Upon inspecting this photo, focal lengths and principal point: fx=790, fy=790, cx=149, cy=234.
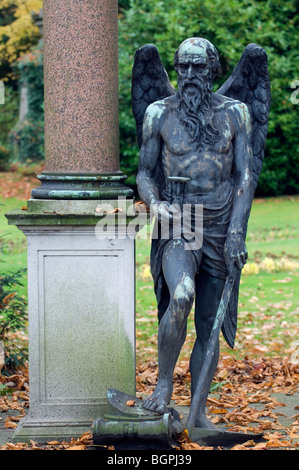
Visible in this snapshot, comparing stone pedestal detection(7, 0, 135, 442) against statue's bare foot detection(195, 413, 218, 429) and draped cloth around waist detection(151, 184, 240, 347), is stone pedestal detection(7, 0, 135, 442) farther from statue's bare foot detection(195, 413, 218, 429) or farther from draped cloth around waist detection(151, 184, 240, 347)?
statue's bare foot detection(195, 413, 218, 429)

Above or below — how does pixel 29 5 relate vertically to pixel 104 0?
above

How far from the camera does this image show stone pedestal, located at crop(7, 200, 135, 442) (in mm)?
4992

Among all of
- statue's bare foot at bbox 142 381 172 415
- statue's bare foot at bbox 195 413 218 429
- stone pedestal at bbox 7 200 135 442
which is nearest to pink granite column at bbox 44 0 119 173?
stone pedestal at bbox 7 200 135 442

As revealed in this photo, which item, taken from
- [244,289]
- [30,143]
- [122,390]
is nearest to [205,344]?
[122,390]

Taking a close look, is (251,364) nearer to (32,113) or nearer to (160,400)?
(160,400)

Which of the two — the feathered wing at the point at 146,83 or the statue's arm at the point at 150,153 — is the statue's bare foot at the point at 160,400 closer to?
the statue's arm at the point at 150,153

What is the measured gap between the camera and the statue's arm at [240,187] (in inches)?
191

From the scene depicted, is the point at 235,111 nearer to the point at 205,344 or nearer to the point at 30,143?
the point at 205,344

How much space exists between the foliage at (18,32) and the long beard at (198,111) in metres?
19.4

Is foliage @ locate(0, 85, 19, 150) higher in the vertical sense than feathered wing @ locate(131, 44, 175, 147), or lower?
lower

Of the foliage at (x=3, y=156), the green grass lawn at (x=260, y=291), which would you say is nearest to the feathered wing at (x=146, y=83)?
the green grass lawn at (x=260, y=291)

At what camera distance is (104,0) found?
5.05 metres

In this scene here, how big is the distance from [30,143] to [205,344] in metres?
17.1

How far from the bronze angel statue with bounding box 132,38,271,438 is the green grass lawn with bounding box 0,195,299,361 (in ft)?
8.04
